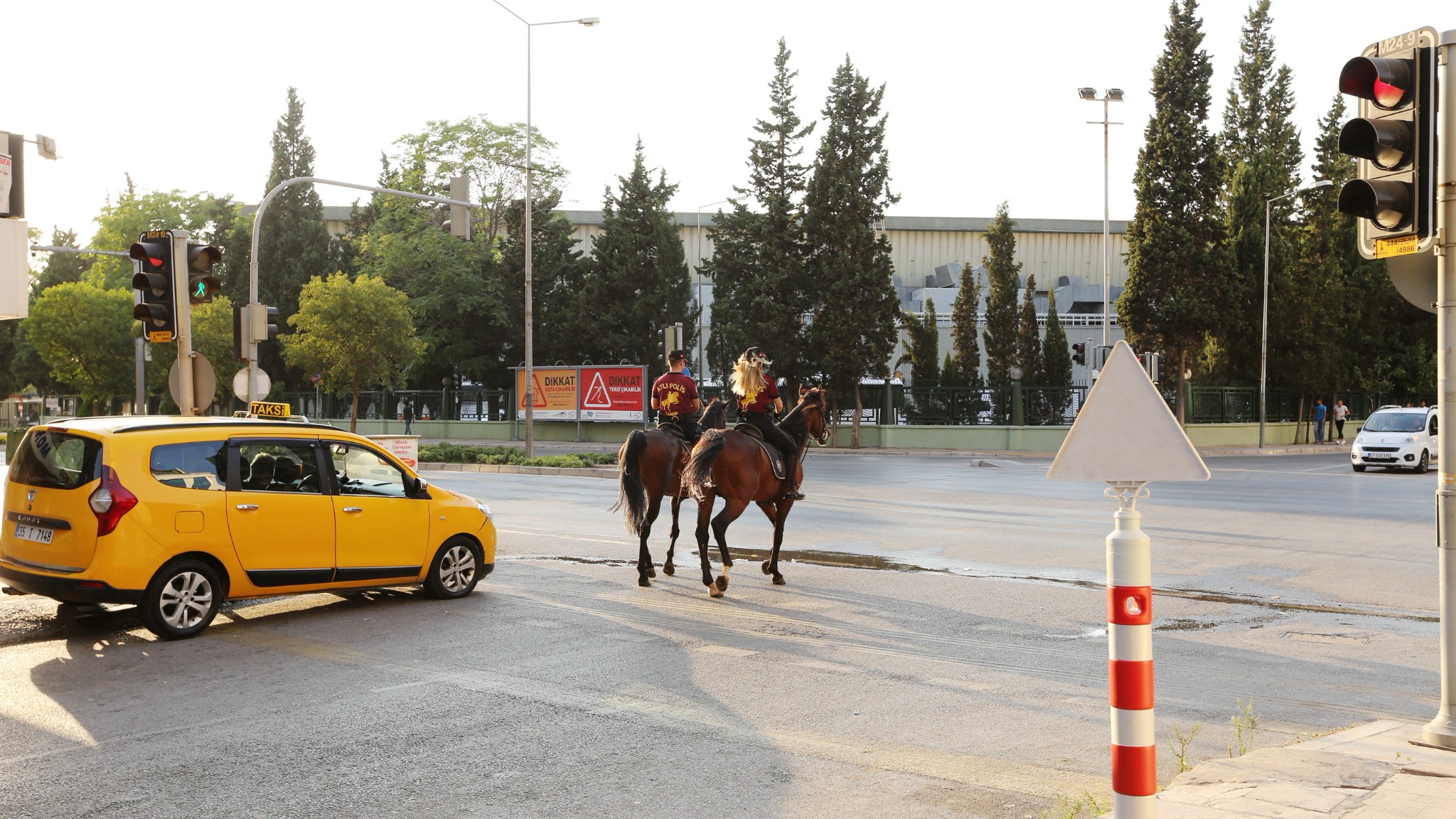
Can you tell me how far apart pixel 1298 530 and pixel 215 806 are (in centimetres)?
1564

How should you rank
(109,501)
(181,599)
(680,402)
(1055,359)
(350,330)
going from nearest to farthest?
(109,501) → (181,599) → (680,402) → (350,330) → (1055,359)

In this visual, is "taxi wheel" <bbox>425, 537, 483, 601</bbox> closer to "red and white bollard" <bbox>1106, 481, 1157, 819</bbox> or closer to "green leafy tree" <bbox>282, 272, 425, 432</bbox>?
"red and white bollard" <bbox>1106, 481, 1157, 819</bbox>

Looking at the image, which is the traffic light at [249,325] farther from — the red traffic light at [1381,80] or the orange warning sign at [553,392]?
the orange warning sign at [553,392]

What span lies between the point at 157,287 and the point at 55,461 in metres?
4.70

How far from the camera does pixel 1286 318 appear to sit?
164 ft

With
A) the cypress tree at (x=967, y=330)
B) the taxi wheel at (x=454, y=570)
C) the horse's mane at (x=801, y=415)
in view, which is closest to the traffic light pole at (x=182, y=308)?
the taxi wheel at (x=454, y=570)

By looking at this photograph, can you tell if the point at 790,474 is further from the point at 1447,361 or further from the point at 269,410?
the point at 269,410

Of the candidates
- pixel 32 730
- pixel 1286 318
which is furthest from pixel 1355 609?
pixel 1286 318

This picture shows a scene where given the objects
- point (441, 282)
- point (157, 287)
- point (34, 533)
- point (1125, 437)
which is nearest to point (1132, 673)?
point (1125, 437)

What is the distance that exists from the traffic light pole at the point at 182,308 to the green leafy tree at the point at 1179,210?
39662mm

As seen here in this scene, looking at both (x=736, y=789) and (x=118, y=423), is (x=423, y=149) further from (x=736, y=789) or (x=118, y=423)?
(x=736, y=789)

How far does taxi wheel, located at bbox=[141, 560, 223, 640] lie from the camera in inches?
349

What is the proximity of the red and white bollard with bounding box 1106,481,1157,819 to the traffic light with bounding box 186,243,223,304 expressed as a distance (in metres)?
11.6

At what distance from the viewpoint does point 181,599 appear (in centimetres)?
904
